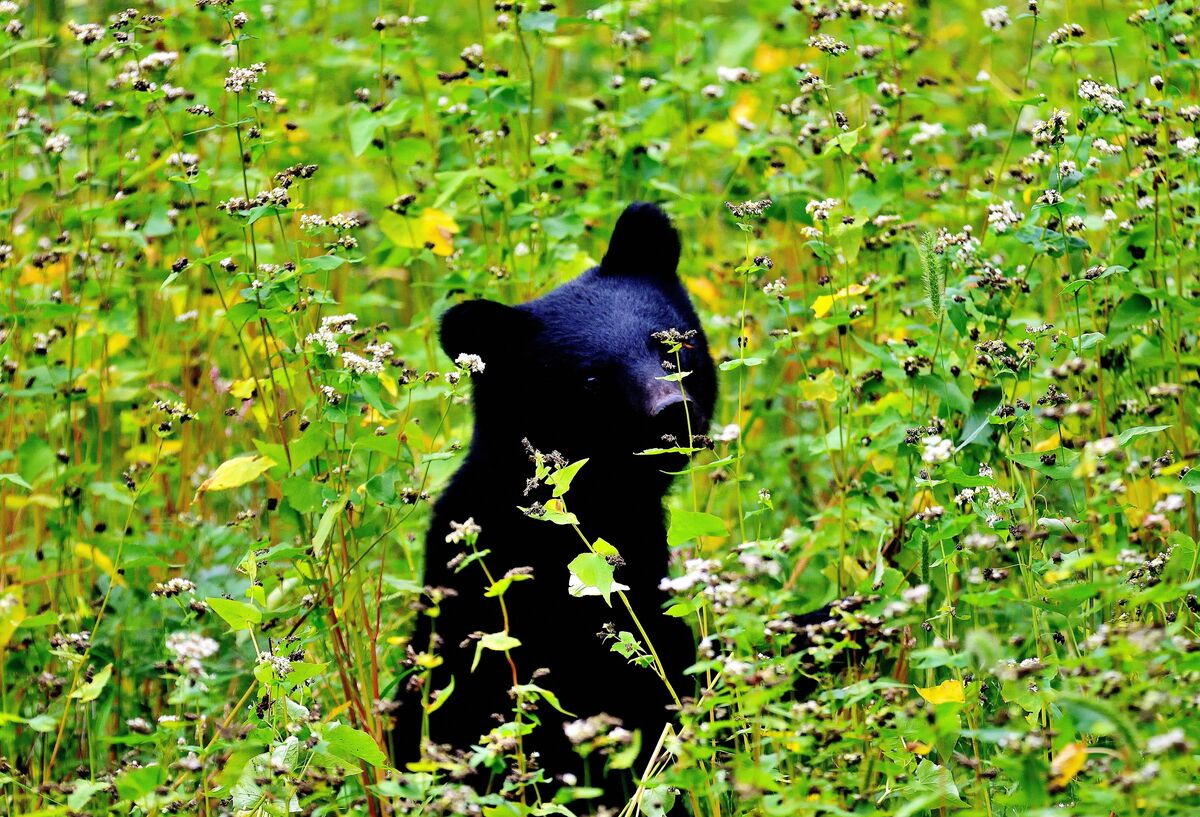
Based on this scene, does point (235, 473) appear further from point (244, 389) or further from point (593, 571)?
point (593, 571)

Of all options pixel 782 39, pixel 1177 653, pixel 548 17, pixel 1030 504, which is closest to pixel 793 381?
pixel 782 39

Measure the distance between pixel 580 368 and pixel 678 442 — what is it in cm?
36

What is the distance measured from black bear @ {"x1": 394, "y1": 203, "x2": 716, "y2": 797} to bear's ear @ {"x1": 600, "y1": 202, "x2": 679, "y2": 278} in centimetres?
23

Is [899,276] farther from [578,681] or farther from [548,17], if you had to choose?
[578,681]

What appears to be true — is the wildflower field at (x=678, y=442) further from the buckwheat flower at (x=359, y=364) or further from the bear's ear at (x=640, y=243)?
the bear's ear at (x=640, y=243)

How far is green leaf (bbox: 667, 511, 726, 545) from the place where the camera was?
268cm

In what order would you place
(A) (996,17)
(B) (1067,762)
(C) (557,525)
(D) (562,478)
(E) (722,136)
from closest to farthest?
1. (B) (1067,762)
2. (D) (562,478)
3. (C) (557,525)
4. (A) (996,17)
5. (E) (722,136)

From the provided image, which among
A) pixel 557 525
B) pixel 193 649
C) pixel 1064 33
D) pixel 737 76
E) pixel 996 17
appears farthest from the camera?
pixel 737 76

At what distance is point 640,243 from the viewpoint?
423 cm

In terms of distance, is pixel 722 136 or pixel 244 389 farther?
pixel 722 136

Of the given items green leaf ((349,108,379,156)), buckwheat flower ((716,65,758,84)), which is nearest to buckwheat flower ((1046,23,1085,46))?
buckwheat flower ((716,65,758,84))

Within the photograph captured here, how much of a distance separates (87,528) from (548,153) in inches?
84.2

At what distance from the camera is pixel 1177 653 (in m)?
2.29

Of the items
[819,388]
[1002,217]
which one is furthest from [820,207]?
[819,388]
